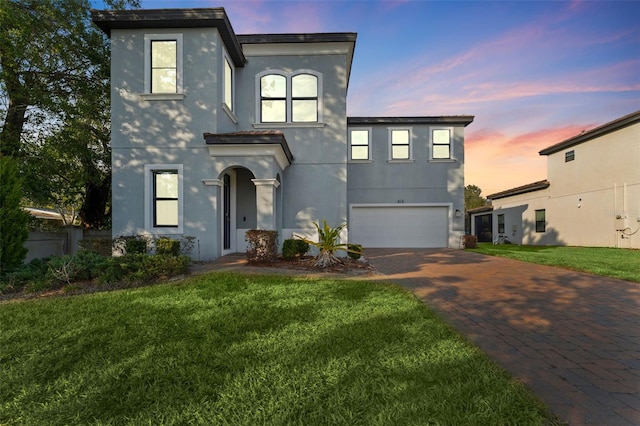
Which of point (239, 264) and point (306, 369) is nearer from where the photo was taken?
point (306, 369)

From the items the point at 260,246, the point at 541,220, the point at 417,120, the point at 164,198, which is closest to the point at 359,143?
the point at 417,120

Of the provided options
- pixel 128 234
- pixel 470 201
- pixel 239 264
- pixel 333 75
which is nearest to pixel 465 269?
pixel 239 264

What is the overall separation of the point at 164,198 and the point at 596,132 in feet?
63.9

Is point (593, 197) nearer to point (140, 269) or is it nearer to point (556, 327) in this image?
point (556, 327)

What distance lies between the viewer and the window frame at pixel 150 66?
825 cm

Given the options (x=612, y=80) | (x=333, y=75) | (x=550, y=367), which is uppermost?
(x=333, y=75)

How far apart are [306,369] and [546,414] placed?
67.6 inches

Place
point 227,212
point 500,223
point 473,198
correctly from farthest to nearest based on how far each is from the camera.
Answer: point 473,198 < point 500,223 < point 227,212

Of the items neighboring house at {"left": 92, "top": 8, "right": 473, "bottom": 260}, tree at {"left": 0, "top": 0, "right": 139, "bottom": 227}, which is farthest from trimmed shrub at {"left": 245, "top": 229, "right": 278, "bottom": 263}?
tree at {"left": 0, "top": 0, "right": 139, "bottom": 227}

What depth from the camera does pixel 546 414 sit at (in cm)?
196

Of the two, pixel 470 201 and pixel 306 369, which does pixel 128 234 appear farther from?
pixel 470 201

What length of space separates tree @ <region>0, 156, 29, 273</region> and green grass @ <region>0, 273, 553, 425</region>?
2.45 metres

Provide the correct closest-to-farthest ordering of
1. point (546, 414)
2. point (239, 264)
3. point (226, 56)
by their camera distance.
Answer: point (546, 414) → point (239, 264) → point (226, 56)

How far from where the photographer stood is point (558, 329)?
351 cm
